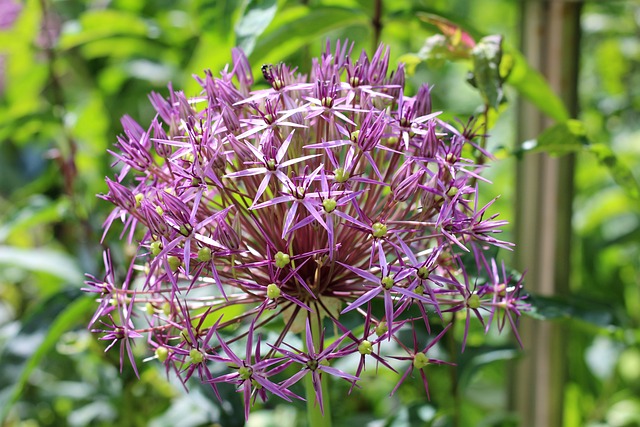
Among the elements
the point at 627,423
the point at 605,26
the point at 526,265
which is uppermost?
the point at 605,26

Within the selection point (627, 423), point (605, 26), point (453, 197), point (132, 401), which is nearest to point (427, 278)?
point (453, 197)

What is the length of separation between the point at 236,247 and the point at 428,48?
248 mm

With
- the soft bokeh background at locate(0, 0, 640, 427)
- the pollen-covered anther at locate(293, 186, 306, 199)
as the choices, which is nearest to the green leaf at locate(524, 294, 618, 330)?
the soft bokeh background at locate(0, 0, 640, 427)

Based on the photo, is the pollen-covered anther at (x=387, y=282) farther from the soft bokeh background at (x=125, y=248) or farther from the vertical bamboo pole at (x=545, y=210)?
the vertical bamboo pole at (x=545, y=210)

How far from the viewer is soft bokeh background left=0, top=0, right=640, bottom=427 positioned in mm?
668

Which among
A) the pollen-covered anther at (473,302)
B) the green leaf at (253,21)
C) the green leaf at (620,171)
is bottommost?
the pollen-covered anther at (473,302)

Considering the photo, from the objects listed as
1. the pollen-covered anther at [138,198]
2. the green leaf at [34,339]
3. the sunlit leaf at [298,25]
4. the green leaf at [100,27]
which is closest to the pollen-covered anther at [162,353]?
the pollen-covered anther at [138,198]

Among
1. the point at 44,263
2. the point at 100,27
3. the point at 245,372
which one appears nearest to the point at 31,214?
the point at 44,263

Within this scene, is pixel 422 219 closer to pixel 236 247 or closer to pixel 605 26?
pixel 236 247

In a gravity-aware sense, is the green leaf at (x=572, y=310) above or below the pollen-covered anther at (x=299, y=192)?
below

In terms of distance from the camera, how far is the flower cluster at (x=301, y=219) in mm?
439

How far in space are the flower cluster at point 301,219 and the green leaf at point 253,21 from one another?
27 mm

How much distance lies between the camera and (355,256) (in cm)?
50

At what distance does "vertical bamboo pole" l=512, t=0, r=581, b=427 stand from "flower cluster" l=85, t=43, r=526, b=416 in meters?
0.31
